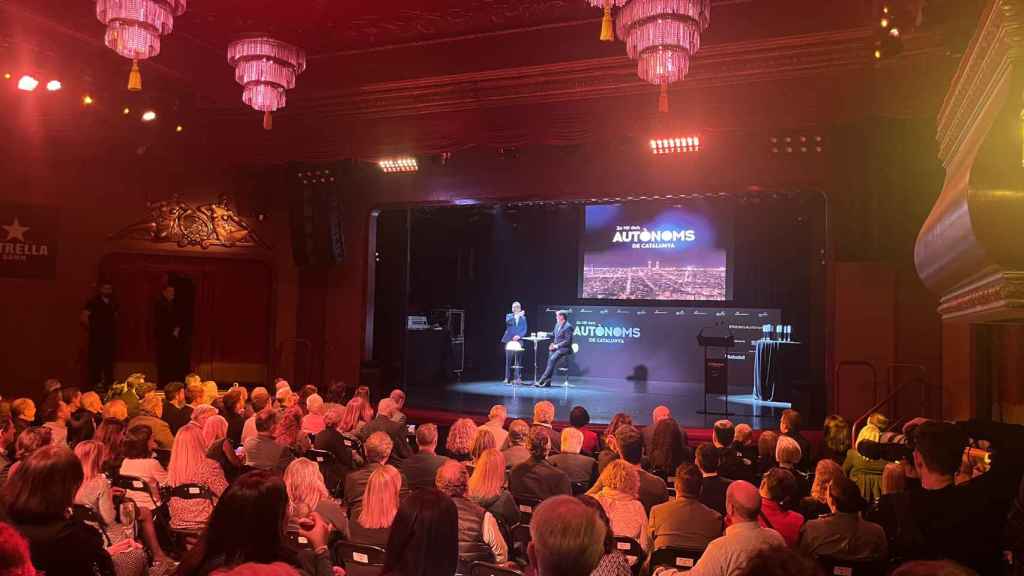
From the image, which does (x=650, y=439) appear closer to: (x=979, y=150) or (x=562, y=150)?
(x=979, y=150)

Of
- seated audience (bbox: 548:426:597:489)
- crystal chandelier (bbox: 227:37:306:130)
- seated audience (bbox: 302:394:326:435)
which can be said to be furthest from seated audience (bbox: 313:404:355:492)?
crystal chandelier (bbox: 227:37:306:130)

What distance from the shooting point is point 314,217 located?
34.3 feet

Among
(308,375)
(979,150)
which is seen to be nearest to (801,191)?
(979,150)

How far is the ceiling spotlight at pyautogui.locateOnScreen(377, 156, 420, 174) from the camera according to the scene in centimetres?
1016

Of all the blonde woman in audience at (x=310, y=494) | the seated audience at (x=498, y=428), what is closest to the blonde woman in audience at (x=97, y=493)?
the blonde woman in audience at (x=310, y=494)

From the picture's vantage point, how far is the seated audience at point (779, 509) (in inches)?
141

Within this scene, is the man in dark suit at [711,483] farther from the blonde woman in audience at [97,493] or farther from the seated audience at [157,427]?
the seated audience at [157,427]

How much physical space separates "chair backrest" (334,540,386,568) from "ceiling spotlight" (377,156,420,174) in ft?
24.6

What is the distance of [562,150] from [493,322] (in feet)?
18.8

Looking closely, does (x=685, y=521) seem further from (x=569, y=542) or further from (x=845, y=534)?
(x=569, y=542)

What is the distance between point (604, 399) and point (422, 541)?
939 cm

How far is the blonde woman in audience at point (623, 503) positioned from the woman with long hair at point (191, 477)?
2042 millimetres

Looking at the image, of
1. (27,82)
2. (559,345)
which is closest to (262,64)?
(27,82)

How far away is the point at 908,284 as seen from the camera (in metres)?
8.23
